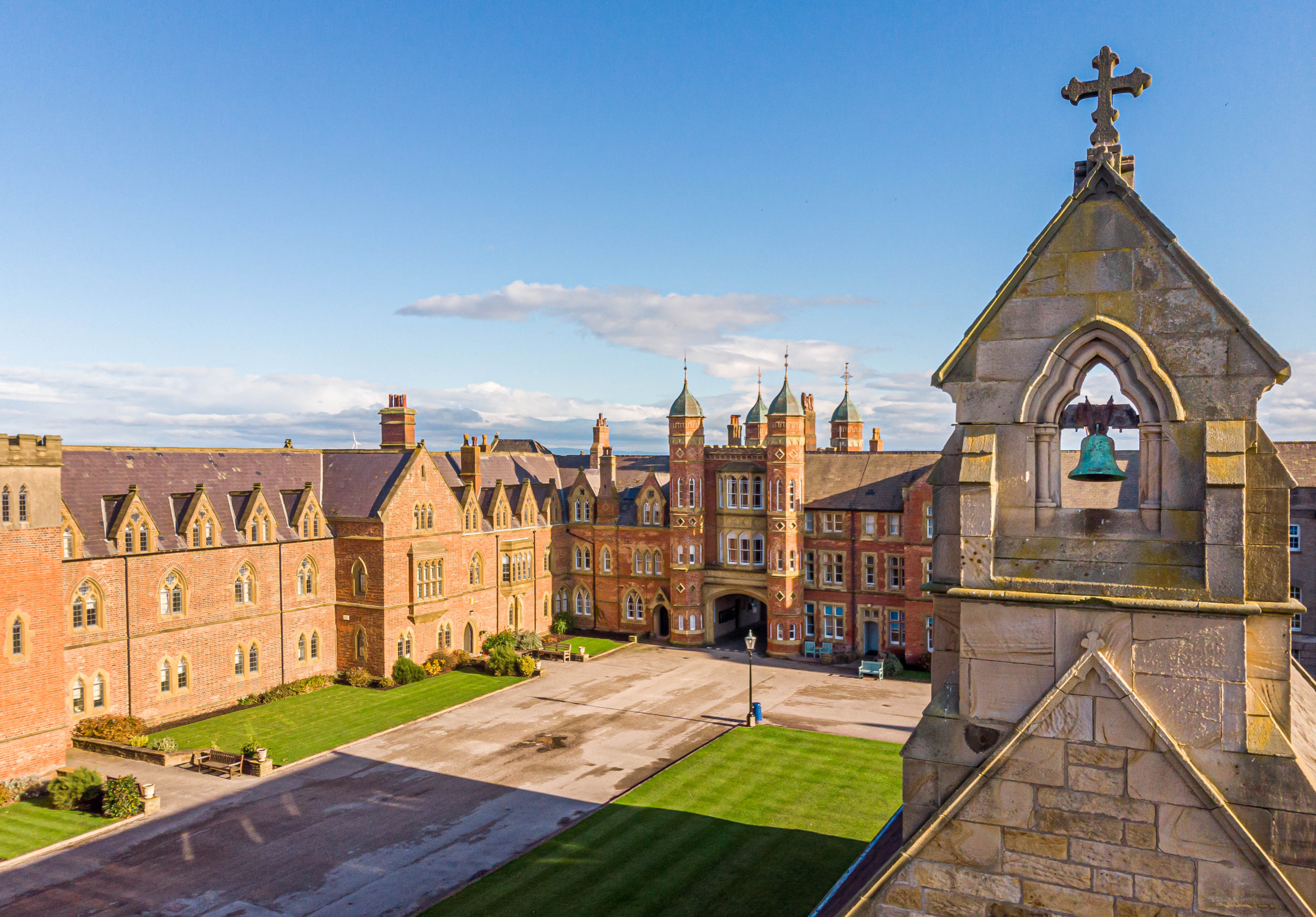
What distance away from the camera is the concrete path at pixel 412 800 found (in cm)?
2186

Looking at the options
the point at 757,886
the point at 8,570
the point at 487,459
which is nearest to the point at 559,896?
the point at 757,886

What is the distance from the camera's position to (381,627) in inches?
1679

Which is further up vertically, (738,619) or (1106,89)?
(1106,89)

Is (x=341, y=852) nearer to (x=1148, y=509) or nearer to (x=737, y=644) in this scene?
(x=1148, y=509)

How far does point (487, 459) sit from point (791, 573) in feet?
72.5

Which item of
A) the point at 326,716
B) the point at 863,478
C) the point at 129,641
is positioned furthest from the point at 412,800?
the point at 863,478

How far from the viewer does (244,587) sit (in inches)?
1556

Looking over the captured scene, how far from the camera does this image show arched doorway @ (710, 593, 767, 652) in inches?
2126

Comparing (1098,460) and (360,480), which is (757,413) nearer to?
(360,480)

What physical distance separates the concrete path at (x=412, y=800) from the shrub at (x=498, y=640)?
506 cm

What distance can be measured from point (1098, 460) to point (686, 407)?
43.2 m

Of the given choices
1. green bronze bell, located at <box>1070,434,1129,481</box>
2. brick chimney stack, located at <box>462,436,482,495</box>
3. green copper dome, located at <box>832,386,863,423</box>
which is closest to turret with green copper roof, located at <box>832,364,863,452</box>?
green copper dome, located at <box>832,386,863,423</box>

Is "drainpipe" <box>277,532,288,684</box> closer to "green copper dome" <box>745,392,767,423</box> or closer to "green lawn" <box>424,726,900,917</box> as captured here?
"green lawn" <box>424,726,900,917</box>

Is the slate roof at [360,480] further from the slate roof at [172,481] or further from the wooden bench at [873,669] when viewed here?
the wooden bench at [873,669]
